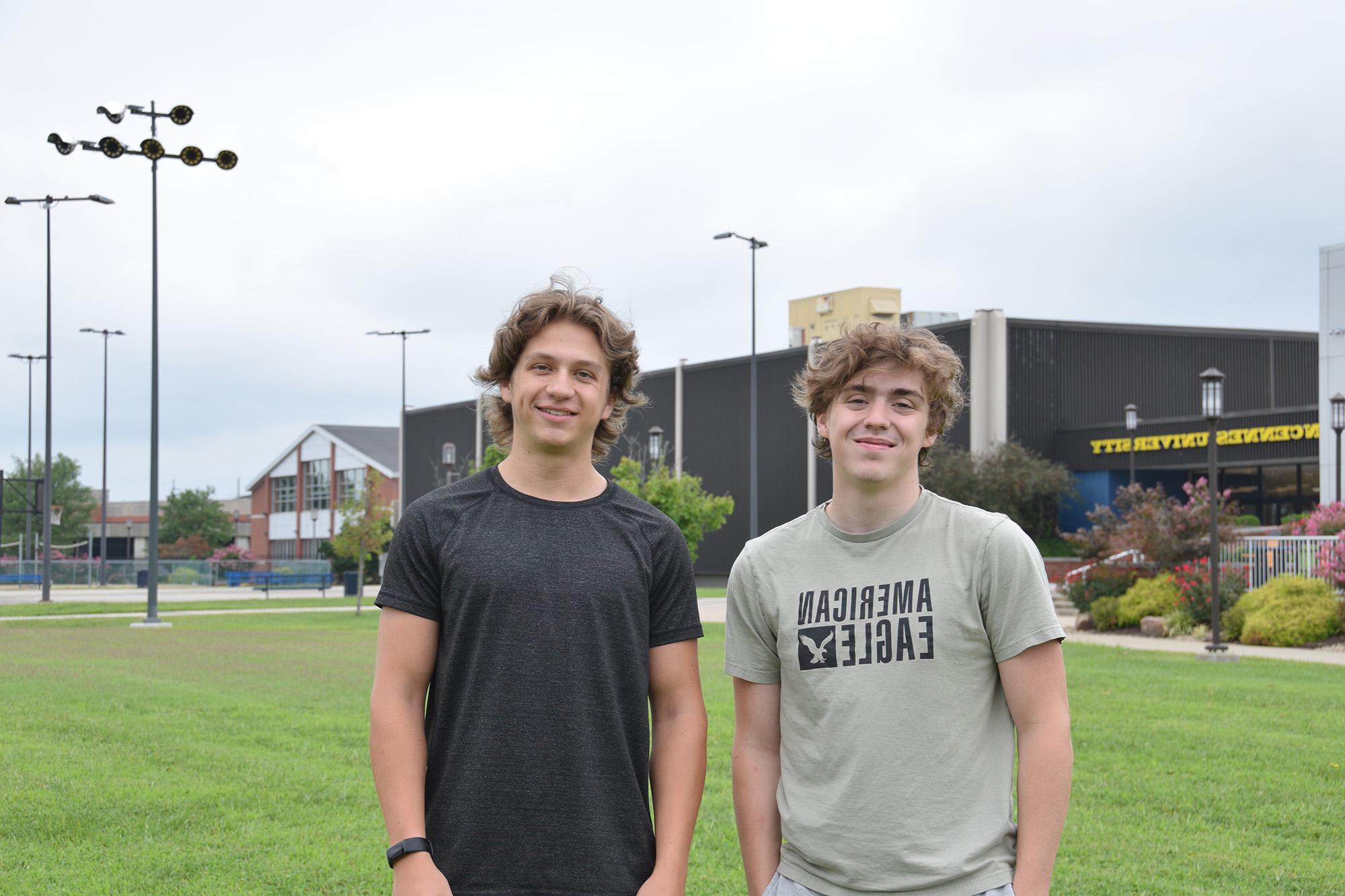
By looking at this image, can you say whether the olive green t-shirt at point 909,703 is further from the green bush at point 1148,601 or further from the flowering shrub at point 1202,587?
the green bush at point 1148,601

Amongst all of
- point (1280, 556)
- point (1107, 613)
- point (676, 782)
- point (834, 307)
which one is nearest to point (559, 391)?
point (676, 782)

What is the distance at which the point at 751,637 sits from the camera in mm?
2955

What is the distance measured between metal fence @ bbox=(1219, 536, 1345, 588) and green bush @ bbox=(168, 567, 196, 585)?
50.5 metres

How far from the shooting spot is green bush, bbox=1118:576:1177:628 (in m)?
23.2

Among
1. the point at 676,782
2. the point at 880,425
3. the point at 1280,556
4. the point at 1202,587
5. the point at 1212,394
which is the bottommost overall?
the point at 1202,587

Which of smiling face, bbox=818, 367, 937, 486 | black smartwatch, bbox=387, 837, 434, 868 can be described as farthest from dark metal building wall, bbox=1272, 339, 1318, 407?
black smartwatch, bbox=387, 837, 434, 868

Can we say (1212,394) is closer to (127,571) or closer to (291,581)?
Result: (291,581)

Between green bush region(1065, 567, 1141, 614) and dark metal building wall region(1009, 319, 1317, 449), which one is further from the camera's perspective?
dark metal building wall region(1009, 319, 1317, 449)

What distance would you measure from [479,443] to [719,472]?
12.8 metres

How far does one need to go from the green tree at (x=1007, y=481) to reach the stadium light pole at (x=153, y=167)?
883 inches

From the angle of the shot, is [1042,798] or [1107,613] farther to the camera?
[1107,613]

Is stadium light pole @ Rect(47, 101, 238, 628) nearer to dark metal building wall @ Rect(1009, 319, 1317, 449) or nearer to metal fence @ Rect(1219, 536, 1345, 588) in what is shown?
metal fence @ Rect(1219, 536, 1345, 588)

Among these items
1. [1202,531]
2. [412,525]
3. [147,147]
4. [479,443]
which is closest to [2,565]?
[479,443]

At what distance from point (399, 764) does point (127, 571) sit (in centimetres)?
6438
